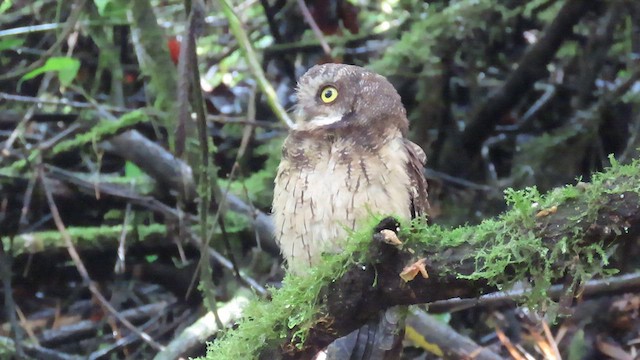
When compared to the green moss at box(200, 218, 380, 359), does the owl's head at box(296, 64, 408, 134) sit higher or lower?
higher

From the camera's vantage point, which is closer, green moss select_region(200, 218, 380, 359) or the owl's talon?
the owl's talon

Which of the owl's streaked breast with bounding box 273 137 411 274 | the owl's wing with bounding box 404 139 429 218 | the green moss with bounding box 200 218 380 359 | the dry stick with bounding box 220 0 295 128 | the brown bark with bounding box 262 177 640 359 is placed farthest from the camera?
the dry stick with bounding box 220 0 295 128

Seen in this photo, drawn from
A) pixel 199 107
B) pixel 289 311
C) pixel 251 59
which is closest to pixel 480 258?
pixel 289 311

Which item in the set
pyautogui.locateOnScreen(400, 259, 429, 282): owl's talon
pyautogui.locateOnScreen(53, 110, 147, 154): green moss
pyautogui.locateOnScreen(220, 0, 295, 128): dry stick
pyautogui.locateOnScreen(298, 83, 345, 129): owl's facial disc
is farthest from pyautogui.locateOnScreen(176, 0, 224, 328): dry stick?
pyautogui.locateOnScreen(400, 259, 429, 282): owl's talon

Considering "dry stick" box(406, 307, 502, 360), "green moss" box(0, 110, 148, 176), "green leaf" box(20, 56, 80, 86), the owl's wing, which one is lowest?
"dry stick" box(406, 307, 502, 360)

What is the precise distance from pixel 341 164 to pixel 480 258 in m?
0.67

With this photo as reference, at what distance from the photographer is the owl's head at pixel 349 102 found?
72.6 inches

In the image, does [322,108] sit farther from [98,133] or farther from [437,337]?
[98,133]

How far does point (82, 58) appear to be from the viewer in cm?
366

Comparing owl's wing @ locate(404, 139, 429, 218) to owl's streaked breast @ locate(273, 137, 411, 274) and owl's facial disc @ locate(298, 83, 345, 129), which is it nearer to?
owl's streaked breast @ locate(273, 137, 411, 274)

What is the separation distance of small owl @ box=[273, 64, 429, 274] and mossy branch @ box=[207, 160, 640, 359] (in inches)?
15.4

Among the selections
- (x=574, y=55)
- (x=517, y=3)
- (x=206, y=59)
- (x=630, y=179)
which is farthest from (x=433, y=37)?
(x=630, y=179)

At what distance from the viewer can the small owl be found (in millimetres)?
1776

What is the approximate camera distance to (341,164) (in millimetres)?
1793
